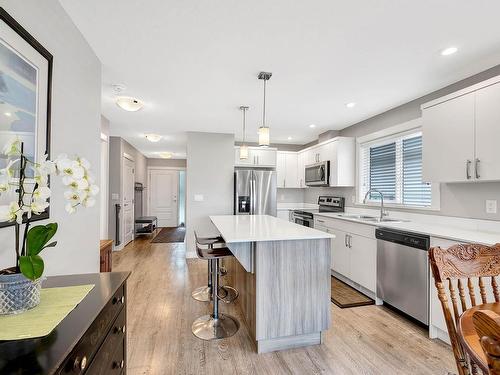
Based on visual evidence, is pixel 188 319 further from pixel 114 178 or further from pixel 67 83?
pixel 114 178

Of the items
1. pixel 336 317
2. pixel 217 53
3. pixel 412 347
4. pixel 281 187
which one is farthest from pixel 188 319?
pixel 281 187

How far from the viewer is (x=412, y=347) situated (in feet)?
6.89

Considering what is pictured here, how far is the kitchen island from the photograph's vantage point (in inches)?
80.2

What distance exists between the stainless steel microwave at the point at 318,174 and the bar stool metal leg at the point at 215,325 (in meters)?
2.83

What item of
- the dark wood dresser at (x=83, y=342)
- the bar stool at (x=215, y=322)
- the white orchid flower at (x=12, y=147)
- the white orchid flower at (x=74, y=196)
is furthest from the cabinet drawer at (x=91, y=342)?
the bar stool at (x=215, y=322)

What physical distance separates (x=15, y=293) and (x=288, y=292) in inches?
67.7

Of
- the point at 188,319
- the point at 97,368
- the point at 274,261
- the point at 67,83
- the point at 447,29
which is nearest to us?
the point at 97,368

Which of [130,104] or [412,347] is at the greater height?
[130,104]

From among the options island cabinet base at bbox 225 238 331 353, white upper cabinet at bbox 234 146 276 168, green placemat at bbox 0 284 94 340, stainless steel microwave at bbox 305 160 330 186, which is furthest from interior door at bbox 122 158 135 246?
green placemat at bbox 0 284 94 340

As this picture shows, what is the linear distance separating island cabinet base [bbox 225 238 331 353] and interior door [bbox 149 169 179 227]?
7.38 meters

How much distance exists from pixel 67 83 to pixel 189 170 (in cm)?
317

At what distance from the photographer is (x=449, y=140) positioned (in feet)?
7.87

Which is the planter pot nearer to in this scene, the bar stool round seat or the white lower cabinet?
the bar stool round seat

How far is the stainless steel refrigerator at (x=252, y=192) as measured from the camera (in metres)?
4.82
